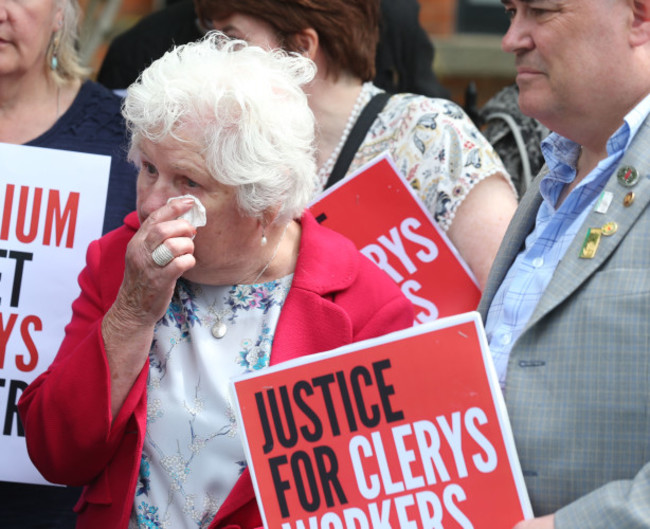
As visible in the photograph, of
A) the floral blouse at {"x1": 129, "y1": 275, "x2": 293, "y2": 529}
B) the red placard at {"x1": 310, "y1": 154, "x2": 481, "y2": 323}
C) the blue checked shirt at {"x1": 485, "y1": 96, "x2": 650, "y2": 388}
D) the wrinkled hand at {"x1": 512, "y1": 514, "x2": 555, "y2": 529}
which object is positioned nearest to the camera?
the wrinkled hand at {"x1": 512, "y1": 514, "x2": 555, "y2": 529}

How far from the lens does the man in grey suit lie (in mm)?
2023

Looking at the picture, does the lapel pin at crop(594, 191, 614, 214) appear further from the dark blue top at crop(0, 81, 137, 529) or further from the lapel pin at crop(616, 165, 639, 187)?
the dark blue top at crop(0, 81, 137, 529)

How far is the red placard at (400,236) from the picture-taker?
10.3 feet

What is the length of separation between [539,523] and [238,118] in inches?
46.7

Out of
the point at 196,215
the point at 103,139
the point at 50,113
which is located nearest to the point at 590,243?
the point at 196,215

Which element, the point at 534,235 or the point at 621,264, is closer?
the point at 621,264

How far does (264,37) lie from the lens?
137 inches

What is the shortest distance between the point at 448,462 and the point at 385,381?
0.65 feet

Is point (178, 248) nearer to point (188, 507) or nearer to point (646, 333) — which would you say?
point (188, 507)

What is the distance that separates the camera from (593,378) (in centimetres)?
207

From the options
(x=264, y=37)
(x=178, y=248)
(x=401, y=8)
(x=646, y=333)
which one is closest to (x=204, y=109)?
(x=178, y=248)

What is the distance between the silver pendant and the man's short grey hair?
0.92ft

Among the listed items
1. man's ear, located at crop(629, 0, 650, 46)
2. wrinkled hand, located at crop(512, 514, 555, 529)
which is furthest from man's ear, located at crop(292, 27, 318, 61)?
wrinkled hand, located at crop(512, 514, 555, 529)

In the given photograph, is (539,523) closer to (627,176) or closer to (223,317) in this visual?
(627,176)
